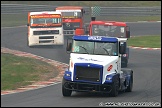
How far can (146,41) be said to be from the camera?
40812mm

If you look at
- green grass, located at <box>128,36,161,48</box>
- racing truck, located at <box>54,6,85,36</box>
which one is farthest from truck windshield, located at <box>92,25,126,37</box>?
racing truck, located at <box>54,6,85,36</box>

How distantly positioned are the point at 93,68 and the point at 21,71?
26.7 feet

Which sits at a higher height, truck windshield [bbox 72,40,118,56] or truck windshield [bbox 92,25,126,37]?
truck windshield [bbox 92,25,126,37]

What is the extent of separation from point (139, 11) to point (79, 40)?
121 ft

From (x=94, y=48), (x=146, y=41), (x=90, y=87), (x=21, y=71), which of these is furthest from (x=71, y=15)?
(x=90, y=87)

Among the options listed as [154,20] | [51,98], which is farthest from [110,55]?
[154,20]

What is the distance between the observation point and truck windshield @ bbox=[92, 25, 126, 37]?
28484mm

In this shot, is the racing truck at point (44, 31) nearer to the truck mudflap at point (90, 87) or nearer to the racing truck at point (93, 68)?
the racing truck at point (93, 68)

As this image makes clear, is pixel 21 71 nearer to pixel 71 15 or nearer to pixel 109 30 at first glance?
pixel 109 30

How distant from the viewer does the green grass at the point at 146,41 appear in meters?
38.2

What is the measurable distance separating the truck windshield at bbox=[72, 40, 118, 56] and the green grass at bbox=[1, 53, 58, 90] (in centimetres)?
355

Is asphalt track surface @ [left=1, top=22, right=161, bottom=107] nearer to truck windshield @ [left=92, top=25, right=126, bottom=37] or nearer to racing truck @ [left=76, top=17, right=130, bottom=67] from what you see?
racing truck @ [left=76, top=17, right=130, bottom=67]

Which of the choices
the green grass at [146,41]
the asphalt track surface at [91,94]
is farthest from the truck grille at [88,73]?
the green grass at [146,41]

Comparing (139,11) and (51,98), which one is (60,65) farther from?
(139,11)
